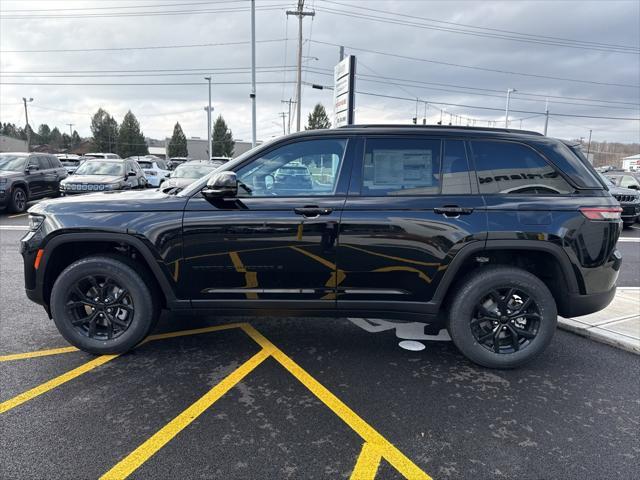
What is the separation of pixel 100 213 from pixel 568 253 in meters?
3.68

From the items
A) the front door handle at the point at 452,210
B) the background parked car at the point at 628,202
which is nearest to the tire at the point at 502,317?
the front door handle at the point at 452,210

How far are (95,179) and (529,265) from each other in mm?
12660

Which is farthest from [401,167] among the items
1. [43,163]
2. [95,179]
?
[43,163]

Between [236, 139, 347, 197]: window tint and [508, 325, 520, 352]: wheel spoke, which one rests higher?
[236, 139, 347, 197]: window tint

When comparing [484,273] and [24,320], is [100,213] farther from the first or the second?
[484,273]

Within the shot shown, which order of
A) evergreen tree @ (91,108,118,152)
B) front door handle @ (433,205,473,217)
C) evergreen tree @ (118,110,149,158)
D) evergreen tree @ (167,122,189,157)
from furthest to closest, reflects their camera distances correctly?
evergreen tree @ (167,122,189,157), evergreen tree @ (91,108,118,152), evergreen tree @ (118,110,149,158), front door handle @ (433,205,473,217)

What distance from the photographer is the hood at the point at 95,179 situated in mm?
12867

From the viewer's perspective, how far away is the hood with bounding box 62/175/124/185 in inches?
507

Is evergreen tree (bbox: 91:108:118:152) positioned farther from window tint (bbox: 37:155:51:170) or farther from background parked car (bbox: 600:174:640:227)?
background parked car (bbox: 600:174:640:227)

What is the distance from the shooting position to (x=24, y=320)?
4.55 meters

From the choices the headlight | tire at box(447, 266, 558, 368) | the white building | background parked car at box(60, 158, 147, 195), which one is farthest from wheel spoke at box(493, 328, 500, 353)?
the white building

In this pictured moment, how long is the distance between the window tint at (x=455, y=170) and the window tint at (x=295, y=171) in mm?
828

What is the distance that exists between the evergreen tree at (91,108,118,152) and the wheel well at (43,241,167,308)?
93.0m

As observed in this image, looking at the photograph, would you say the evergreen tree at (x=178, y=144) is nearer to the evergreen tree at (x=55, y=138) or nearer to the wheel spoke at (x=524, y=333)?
the evergreen tree at (x=55, y=138)
